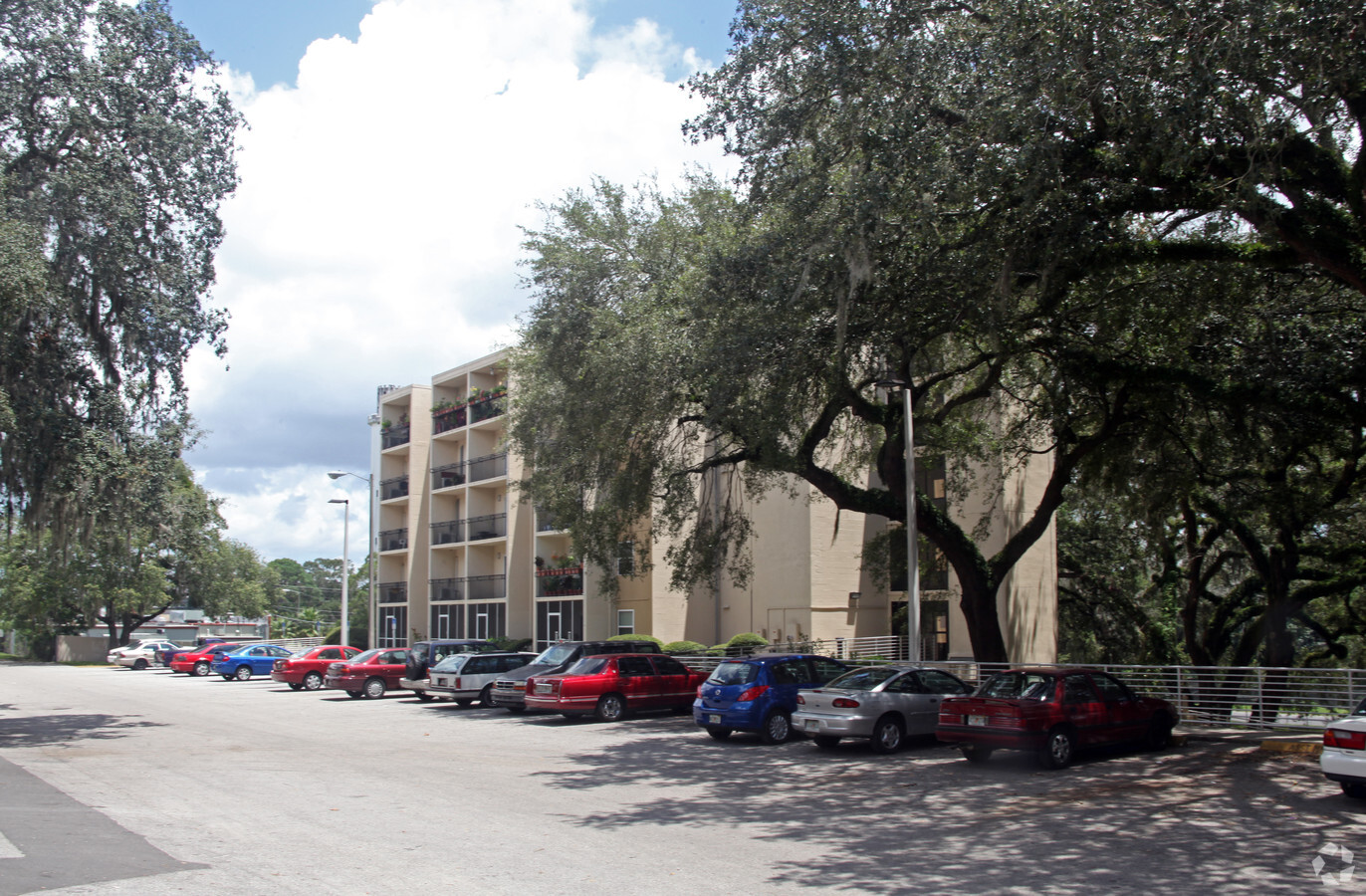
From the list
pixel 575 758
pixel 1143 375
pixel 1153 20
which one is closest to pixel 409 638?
pixel 575 758

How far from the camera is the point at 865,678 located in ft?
54.6

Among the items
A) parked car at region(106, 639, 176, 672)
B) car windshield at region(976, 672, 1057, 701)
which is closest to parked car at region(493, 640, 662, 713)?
car windshield at region(976, 672, 1057, 701)

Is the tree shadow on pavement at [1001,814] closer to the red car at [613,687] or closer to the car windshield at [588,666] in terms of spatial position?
the red car at [613,687]

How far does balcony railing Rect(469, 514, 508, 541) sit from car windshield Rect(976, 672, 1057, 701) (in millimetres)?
32074

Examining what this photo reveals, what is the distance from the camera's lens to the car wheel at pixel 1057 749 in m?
14.2

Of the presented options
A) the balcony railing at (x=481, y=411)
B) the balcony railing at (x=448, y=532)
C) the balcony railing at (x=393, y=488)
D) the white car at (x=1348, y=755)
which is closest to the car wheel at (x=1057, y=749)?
the white car at (x=1348, y=755)

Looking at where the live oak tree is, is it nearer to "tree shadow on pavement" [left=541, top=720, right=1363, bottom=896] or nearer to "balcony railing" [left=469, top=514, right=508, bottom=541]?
"tree shadow on pavement" [left=541, top=720, right=1363, bottom=896]

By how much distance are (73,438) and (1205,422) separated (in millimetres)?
22156

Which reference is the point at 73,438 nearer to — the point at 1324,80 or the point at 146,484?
the point at 146,484

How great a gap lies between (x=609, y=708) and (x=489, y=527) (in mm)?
24893

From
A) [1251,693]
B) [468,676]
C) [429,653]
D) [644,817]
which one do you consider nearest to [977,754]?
[644,817]

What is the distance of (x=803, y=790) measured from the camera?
506 inches

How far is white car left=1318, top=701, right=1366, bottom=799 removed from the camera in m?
11.1

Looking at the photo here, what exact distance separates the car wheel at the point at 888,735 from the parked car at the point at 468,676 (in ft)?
39.1
